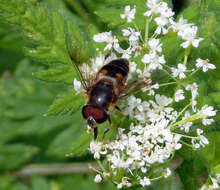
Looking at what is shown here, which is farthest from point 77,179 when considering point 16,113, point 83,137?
point 83,137

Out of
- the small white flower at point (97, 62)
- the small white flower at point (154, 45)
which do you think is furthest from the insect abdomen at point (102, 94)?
the small white flower at point (154, 45)

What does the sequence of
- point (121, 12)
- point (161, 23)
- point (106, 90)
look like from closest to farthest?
point (161, 23), point (106, 90), point (121, 12)

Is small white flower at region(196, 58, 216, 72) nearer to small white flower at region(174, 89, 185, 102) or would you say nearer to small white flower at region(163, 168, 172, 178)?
small white flower at region(174, 89, 185, 102)

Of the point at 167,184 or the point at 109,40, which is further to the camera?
the point at 109,40

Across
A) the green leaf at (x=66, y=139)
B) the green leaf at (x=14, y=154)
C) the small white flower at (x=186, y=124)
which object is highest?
the small white flower at (x=186, y=124)

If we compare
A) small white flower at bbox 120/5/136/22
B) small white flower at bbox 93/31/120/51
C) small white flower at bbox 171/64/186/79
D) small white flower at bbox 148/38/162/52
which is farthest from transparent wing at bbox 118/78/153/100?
small white flower at bbox 120/5/136/22

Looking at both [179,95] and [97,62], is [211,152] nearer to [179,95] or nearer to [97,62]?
[179,95]

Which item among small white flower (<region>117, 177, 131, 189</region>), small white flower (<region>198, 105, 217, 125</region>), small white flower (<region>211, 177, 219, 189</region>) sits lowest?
small white flower (<region>211, 177, 219, 189</region>)

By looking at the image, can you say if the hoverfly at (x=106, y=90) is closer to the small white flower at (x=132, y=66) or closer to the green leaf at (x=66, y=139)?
the small white flower at (x=132, y=66)

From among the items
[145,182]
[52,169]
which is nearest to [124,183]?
[145,182]
